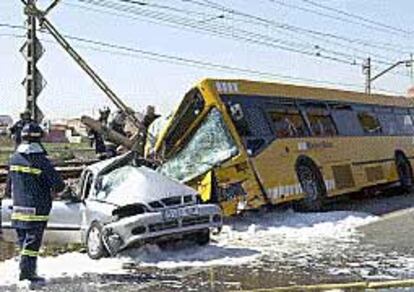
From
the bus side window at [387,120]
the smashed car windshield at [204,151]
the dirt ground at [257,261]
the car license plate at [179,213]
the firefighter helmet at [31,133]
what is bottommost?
the dirt ground at [257,261]

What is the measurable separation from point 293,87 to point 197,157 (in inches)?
145

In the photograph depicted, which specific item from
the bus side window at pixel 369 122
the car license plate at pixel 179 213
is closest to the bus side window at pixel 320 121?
the bus side window at pixel 369 122

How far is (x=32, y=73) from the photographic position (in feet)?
62.7

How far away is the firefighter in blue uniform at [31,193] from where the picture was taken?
891 cm

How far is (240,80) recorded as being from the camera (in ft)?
48.8

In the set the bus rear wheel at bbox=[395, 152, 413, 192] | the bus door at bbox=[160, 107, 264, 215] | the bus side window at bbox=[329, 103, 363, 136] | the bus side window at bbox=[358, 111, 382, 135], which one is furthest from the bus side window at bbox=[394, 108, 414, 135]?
the bus door at bbox=[160, 107, 264, 215]

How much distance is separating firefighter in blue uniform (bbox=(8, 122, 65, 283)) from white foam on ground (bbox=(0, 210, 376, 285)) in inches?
15.1

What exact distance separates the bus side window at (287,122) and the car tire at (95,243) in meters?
5.83

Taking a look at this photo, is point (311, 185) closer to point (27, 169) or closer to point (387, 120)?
point (387, 120)

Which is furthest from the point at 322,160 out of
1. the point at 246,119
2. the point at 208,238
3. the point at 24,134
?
the point at 24,134

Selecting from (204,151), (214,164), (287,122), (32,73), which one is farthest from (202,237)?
(32,73)

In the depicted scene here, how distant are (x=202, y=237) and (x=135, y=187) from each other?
119cm

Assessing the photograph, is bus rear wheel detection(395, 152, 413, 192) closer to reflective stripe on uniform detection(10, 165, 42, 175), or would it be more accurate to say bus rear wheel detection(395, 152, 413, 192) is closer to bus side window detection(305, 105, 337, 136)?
bus side window detection(305, 105, 337, 136)

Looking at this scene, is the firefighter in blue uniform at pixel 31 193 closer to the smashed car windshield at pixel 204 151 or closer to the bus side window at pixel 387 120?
the smashed car windshield at pixel 204 151
